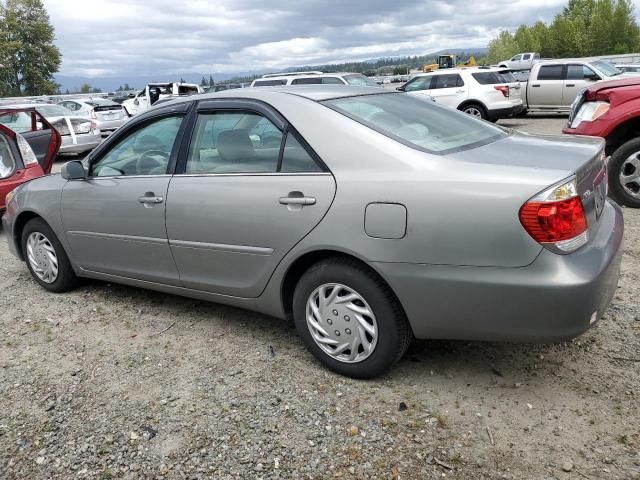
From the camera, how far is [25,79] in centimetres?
5838

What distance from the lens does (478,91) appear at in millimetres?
15148

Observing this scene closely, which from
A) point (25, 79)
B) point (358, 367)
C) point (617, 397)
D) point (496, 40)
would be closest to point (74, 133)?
point (358, 367)

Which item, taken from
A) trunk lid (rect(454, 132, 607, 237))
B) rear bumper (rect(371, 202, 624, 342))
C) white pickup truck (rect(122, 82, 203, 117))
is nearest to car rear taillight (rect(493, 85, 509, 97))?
white pickup truck (rect(122, 82, 203, 117))

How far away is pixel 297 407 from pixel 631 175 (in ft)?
15.5

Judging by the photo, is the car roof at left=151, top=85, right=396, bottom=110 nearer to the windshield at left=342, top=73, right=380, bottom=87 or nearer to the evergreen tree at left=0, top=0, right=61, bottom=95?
the windshield at left=342, top=73, right=380, bottom=87

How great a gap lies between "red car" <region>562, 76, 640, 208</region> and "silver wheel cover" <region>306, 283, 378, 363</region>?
4.25 m

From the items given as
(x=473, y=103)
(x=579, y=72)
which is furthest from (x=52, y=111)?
(x=579, y=72)

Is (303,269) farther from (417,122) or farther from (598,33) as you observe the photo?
(598,33)

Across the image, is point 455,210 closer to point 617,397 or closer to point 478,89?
point 617,397

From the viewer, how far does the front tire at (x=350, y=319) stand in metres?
2.84

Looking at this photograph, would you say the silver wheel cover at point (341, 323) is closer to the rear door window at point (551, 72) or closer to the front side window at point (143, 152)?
the front side window at point (143, 152)

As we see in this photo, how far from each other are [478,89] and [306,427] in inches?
553

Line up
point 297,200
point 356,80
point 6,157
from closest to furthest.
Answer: point 297,200 < point 6,157 < point 356,80

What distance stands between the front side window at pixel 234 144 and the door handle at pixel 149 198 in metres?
0.27
